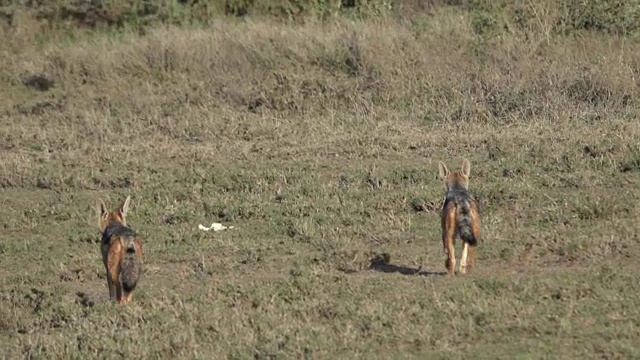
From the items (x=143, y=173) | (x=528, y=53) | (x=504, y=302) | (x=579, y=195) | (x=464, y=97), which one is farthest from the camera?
(x=528, y=53)

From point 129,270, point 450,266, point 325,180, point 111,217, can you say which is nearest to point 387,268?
point 450,266

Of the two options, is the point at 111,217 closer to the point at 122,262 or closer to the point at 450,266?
the point at 122,262

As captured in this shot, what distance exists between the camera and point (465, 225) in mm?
9109

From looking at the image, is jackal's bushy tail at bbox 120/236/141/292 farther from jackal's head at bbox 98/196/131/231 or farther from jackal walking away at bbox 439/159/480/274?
jackal walking away at bbox 439/159/480/274

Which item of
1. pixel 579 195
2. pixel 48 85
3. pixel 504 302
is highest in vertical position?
pixel 504 302

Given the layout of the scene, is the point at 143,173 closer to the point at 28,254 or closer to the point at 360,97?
the point at 28,254

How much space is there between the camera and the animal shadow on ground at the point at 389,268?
380 inches

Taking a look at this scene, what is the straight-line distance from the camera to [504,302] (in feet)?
26.9

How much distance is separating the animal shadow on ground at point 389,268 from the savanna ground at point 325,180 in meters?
0.03

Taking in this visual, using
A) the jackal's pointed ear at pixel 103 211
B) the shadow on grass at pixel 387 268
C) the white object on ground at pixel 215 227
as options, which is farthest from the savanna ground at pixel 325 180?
the jackal's pointed ear at pixel 103 211

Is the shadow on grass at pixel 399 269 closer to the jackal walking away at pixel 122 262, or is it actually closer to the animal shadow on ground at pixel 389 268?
the animal shadow on ground at pixel 389 268

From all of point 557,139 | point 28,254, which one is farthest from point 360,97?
point 28,254

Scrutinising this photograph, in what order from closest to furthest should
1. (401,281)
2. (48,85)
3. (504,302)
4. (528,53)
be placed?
(504,302) → (401,281) → (528,53) → (48,85)

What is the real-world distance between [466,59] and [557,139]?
4283 millimetres
